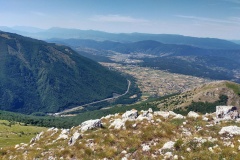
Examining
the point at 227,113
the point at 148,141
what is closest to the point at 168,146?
the point at 148,141

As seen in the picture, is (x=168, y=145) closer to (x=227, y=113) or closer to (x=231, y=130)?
(x=231, y=130)

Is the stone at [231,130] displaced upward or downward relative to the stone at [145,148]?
upward

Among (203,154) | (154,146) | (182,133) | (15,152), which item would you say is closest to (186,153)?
(203,154)

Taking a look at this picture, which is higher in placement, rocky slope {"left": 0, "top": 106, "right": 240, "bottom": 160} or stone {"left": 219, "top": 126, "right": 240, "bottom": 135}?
stone {"left": 219, "top": 126, "right": 240, "bottom": 135}

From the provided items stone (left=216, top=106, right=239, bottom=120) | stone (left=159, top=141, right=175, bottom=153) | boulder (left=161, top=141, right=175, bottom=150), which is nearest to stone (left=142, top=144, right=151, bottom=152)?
stone (left=159, top=141, right=175, bottom=153)

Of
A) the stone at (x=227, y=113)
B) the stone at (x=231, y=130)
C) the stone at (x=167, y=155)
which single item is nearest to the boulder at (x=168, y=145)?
the stone at (x=167, y=155)

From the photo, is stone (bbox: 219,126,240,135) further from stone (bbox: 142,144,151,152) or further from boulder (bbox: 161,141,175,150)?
stone (bbox: 142,144,151,152)

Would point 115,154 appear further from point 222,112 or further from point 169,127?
point 222,112

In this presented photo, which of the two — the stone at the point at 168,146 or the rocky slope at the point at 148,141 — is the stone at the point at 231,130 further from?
the stone at the point at 168,146
